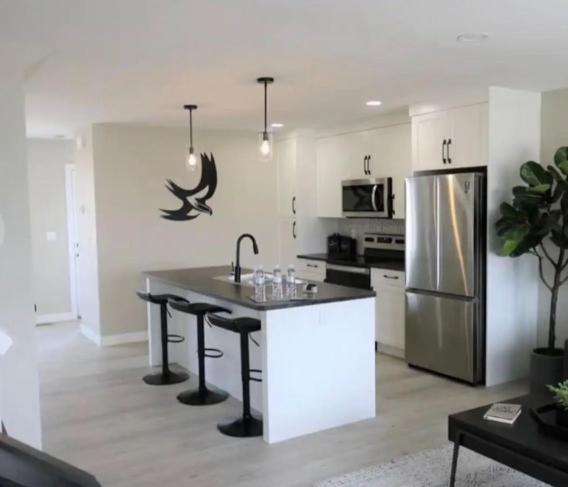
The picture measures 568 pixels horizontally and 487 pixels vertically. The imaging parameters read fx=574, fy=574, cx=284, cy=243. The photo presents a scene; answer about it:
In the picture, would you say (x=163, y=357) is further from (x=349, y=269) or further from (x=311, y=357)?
(x=349, y=269)

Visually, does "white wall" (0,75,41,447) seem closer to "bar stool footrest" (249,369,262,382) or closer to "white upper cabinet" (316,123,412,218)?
"bar stool footrest" (249,369,262,382)

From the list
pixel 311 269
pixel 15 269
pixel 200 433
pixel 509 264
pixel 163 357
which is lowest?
pixel 200 433

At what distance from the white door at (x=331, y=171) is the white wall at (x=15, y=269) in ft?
12.9

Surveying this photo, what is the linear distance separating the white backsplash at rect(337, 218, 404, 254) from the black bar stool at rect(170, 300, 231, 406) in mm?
2646

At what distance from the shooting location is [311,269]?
6.75 meters

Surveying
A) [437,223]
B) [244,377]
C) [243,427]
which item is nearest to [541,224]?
[437,223]

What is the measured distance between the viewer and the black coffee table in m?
2.41

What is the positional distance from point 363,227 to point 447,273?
6.83ft

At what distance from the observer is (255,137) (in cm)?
714

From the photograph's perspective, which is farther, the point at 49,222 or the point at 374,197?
the point at 49,222

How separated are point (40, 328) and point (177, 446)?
444 cm

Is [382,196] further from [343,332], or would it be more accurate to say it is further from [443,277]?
[343,332]

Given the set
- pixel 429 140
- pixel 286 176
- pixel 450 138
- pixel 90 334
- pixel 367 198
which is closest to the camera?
pixel 450 138

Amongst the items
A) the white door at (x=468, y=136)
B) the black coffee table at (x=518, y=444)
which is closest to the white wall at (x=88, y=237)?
the white door at (x=468, y=136)
